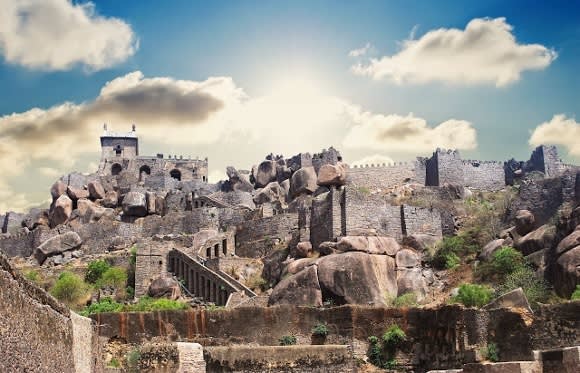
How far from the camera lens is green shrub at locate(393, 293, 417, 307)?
132 feet

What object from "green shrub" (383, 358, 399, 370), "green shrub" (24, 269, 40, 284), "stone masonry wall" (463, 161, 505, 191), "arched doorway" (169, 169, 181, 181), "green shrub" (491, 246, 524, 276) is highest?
"arched doorway" (169, 169, 181, 181)

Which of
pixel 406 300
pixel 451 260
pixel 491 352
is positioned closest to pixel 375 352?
pixel 491 352

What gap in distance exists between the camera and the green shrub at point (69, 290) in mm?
50941

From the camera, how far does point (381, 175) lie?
70.6 metres

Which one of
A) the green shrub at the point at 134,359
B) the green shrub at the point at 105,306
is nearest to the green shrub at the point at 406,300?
the green shrub at the point at 105,306

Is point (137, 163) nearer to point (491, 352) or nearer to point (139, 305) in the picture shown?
point (139, 305)

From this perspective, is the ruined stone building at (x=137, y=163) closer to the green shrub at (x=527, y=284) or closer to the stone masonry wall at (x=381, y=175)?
the stone masonry wall at (x=381, y=175)

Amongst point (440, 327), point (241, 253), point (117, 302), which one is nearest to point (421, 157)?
point (241, 253)

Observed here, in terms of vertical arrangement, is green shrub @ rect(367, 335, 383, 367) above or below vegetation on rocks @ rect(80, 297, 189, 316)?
below

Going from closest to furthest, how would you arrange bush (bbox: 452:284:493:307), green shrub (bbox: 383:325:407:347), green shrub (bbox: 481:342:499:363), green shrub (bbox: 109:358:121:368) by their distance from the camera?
green shrub (bbox: 109:358:121:368) < green shrub (bbox: 481:342:499:363) < green shrub (bbox: 383:325:407:347) < bush (bbox: 452:284:493:307)

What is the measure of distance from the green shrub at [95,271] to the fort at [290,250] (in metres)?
2.10

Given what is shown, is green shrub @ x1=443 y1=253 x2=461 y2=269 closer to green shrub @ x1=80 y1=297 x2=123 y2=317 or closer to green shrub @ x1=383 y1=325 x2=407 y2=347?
green shrub @ x1=383 y1=325 x2=407 y2=347

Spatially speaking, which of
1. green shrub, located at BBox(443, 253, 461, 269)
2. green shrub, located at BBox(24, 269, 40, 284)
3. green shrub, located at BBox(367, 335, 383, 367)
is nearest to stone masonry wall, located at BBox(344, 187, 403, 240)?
green shrub, located at BBox(443, 253, 461, 269)

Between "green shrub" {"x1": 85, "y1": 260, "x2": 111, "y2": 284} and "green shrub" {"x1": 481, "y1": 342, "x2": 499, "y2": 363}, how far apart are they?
3394 centimetres
